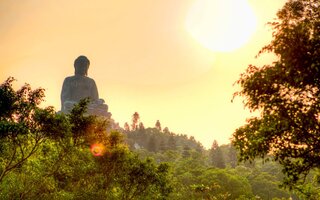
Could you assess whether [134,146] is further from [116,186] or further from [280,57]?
[280,57]

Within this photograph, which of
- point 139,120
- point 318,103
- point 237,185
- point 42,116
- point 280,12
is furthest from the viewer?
point 139,120

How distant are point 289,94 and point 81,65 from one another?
444ft

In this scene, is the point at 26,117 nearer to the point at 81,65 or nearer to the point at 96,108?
the point at 96,108

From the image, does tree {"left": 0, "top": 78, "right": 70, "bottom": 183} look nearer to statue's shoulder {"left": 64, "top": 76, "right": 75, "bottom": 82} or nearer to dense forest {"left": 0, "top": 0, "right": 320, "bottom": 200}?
dense forest {"left": 0, "top": 0, "right": 320, "bottom": 200}

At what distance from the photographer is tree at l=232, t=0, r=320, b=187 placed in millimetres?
10016

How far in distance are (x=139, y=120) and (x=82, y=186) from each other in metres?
128

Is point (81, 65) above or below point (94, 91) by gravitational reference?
above

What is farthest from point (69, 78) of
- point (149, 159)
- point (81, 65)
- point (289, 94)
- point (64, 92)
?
point (289, 94)

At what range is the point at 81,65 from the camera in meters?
139

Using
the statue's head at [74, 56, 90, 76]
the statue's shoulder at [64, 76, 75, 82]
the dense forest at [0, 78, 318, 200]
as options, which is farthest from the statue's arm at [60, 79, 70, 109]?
the dense forest at [0, 78, 318, 200]

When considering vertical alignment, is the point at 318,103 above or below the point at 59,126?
below

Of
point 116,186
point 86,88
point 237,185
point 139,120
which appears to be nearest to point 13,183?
point 116,186

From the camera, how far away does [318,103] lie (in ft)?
34.0

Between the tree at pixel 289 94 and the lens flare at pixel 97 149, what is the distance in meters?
17.0
